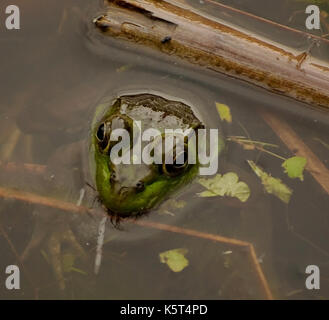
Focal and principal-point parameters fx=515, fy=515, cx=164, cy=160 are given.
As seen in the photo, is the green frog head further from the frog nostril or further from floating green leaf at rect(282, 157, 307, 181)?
floating green leaf at rect(282, 157, 307, 181)

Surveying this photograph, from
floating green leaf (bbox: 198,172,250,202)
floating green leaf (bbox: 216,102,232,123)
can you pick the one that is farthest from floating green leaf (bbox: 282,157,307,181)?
floating green leaf (bbox: 216,102,232,123)

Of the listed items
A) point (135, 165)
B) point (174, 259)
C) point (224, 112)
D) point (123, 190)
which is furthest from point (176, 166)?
point (224, 112)

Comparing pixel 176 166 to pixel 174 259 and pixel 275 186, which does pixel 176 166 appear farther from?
pixel 275 186

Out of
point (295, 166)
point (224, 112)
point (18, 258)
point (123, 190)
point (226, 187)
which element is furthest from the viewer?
point (224, 112)

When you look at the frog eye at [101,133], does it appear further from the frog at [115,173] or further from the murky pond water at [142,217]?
the murky pond water at [142,217]
